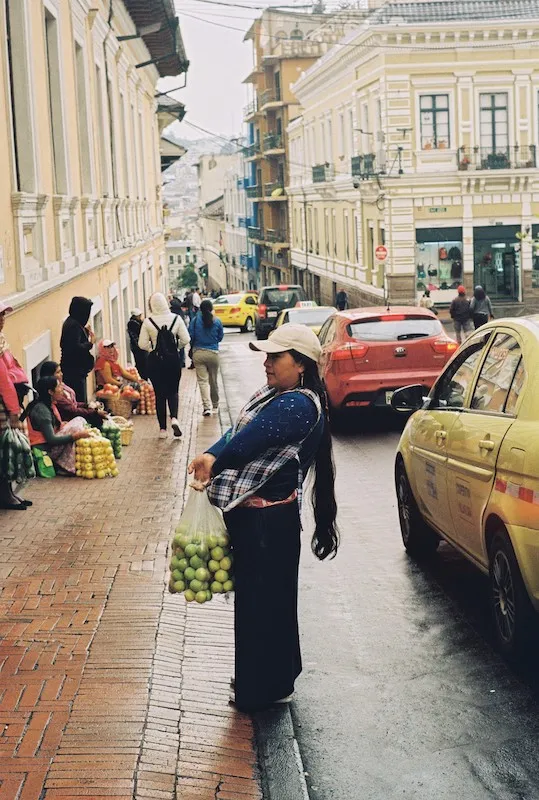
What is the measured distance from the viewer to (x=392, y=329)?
1563 centimetres

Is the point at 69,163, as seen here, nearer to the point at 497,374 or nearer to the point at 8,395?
the point at 8,395

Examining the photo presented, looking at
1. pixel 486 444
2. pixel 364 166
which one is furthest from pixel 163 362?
pixel 364 166

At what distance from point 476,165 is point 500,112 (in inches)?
86.1

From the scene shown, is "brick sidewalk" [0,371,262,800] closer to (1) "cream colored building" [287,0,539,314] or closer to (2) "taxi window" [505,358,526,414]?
(2) "taxi window" [505,358,526,414]

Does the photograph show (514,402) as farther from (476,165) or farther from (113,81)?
(476,165)

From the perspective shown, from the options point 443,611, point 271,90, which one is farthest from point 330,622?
point 271,90

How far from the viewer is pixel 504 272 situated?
44656 mm

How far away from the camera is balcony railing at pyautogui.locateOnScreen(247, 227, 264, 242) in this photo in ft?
282

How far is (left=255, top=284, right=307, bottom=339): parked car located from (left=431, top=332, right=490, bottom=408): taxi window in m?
32.3

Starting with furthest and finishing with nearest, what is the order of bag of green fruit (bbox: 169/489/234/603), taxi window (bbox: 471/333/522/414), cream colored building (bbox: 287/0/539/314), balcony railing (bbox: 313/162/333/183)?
balcony railing (bbox: 313/162/333/183), cream colored building (bbox: 287/0/539/314), taxi window (bbox: 471/333/522/414), bag of green fruit (bbox: 169/489/234/603)

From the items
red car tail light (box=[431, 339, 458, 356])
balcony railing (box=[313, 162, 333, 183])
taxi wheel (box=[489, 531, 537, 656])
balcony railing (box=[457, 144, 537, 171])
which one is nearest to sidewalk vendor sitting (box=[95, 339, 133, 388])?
red car tail light (box=[431, 339, 458, 356])

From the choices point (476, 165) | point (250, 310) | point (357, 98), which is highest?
point (357, 98)

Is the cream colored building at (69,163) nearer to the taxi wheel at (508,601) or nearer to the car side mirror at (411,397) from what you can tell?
the car side mirror at (411,397)

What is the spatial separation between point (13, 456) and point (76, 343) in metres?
4.08
